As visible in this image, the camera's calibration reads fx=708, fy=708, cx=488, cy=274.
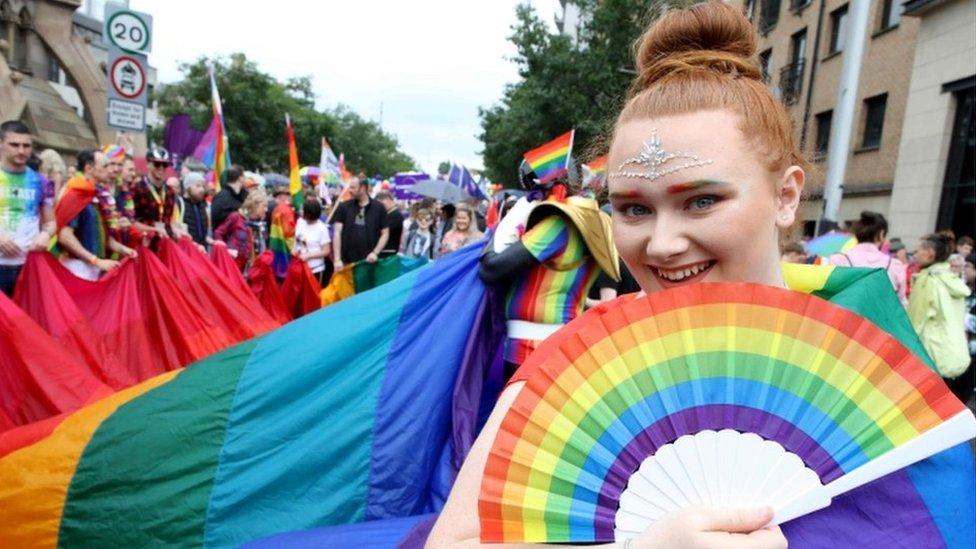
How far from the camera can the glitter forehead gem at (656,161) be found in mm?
1138

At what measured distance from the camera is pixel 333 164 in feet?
67.5


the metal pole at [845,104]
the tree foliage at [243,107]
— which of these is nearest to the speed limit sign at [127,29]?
the metal pole at [845,104]

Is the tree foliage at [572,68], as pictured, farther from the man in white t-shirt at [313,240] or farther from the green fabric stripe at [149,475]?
the green fabric stripe at [149,475]

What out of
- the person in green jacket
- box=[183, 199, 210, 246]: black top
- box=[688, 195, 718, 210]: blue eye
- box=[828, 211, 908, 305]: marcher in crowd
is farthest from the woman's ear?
box=[183, 199, 210, 246]: black top

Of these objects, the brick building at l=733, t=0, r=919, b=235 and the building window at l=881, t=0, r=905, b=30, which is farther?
the building window at l=881, t=0, r=905, b=30

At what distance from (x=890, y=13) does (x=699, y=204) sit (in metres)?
18.0

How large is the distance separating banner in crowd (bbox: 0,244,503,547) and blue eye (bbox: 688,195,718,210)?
170 cm

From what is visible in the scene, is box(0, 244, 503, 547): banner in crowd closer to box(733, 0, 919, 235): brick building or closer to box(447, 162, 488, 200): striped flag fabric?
box(733, 0, 919, 235): brick building

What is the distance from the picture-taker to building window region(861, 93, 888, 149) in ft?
53.1

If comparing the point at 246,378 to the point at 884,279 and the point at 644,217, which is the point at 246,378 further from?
the point at 884,279

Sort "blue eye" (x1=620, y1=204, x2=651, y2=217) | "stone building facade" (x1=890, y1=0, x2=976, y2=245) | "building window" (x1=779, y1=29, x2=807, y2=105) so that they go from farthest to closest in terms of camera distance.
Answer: "building window" (x1=779, y1=29, x2=807, y2=105) → "stone building facade" (x1=890, y1=0, x2=976, y2=245) → "blue eye" (x1=620, y1=204, x2=651, y2=217)

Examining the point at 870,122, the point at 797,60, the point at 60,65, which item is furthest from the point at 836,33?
the point at 60,65

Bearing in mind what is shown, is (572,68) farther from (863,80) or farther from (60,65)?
(60,65)

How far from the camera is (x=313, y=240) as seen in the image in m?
8.55
